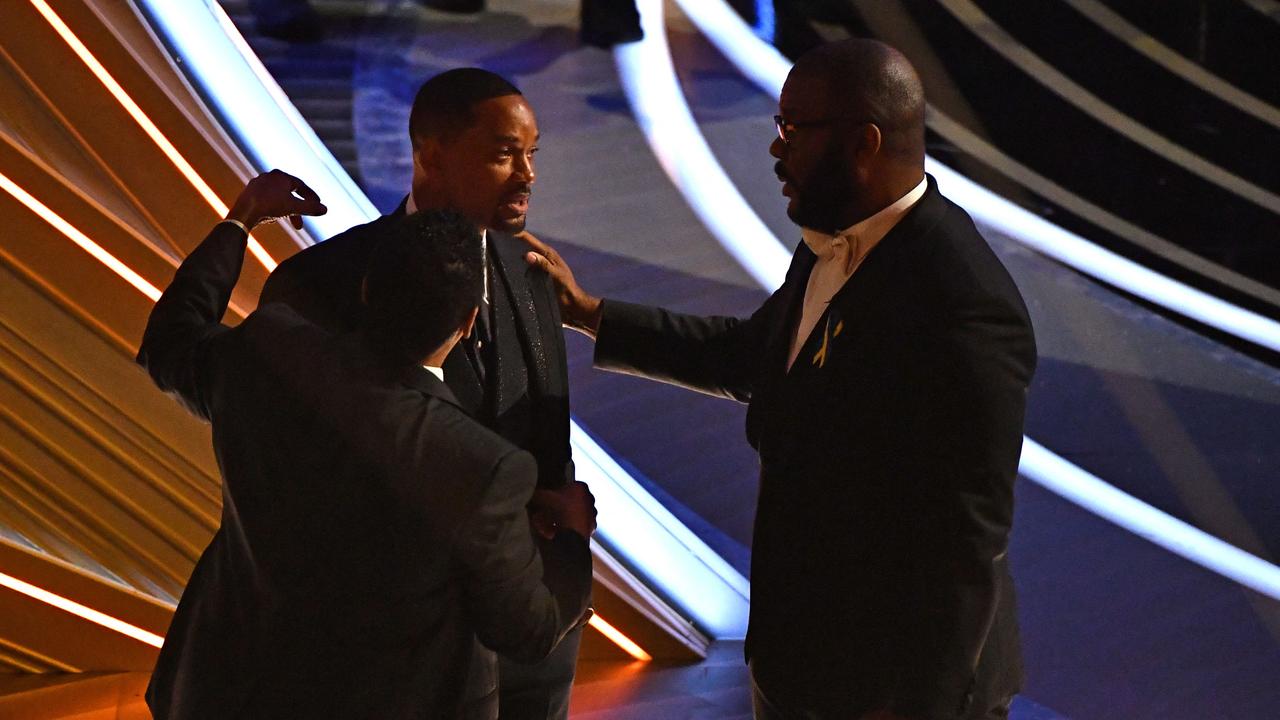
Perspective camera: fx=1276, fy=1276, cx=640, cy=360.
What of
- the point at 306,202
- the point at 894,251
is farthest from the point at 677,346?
the point at 306,202

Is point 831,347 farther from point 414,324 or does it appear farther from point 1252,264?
Result: point 1252,264

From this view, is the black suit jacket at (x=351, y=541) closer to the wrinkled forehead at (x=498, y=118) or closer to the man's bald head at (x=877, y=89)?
the wrinkled forehead at (x=498, y=118)

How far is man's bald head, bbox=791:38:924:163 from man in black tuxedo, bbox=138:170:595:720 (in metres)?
0.51

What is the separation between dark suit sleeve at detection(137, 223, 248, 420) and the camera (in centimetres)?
147

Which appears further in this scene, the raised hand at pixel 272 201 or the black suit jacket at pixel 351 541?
the raised hand at pixel 272 201

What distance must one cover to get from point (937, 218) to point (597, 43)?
565cm

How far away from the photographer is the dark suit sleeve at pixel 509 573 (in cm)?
134

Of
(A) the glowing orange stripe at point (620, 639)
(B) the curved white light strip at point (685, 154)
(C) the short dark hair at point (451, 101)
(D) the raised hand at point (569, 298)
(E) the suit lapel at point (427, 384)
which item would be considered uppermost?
(C) the short dark hair at point (451, 101)

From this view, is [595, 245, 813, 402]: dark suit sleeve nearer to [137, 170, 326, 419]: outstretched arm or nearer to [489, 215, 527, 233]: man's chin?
[489, 215, 527, 233]: man's chin

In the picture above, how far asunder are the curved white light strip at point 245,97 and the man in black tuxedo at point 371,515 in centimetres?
109

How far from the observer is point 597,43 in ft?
22.9

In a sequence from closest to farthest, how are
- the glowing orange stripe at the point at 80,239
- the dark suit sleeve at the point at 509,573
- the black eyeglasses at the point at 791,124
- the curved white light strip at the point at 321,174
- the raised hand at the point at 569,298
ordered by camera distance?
the dark suit sleeve at the point at 509,573 < the black eyeglasses at the point at 791,124 < the raised hand at the point at 569,298 < the glowing orange stripe at the point at 80,239 < the curved white light strip at the point at 321,174

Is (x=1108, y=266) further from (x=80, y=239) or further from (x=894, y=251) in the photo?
(x=80, y=239)

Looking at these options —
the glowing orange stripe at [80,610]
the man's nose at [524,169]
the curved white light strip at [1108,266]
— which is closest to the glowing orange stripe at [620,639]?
the glowing orange stripe at [80,610]
